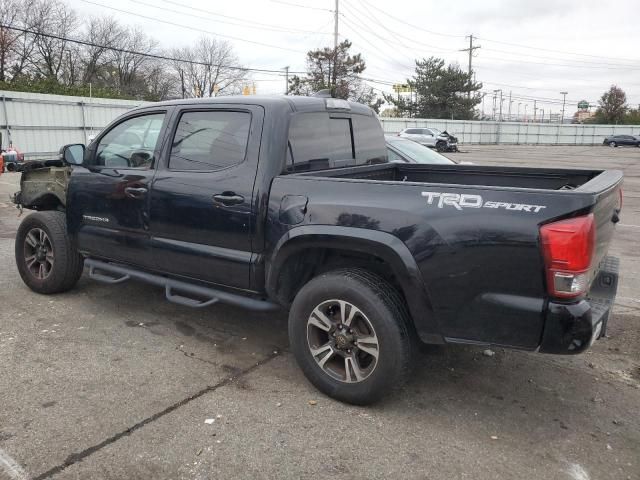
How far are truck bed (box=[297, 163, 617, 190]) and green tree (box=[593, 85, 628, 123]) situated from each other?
8254cm

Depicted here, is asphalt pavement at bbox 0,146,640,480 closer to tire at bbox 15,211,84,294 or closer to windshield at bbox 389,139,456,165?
tire at bbox 15,211,84,294

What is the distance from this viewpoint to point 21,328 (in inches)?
175

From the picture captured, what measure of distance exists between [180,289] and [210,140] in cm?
115

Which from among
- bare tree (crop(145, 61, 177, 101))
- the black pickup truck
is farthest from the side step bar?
bare tree (crop(145, 61, 177, 101))

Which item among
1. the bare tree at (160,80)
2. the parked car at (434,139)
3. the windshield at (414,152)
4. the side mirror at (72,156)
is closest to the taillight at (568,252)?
the side mirror at (72,156)

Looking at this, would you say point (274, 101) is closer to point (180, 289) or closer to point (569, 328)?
point (180, 289)

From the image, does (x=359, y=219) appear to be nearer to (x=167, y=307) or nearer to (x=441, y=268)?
(x=441, y=268)

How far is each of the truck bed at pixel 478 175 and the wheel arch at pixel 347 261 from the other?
594 mm

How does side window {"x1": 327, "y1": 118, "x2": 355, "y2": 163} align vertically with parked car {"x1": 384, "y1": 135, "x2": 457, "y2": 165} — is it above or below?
above

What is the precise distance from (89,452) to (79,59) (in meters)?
55.1

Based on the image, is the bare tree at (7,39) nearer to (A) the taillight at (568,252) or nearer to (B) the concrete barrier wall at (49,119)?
(B) the concrete barrier wall at (49,119)

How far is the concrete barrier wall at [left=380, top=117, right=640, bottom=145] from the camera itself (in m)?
50.8

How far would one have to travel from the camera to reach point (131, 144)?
450cm

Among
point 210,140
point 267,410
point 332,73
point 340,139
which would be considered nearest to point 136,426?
point 267,410
